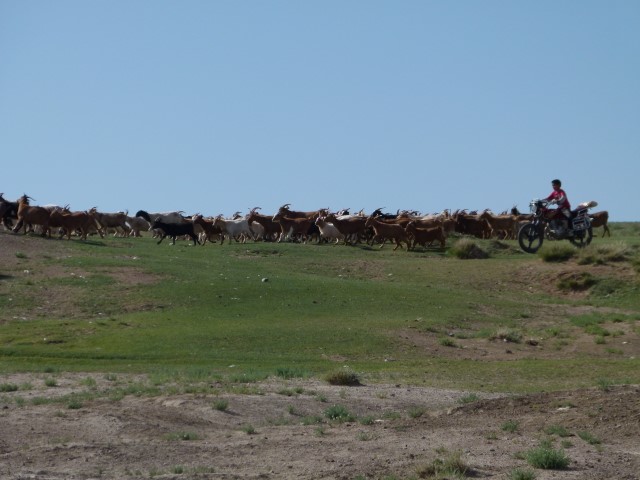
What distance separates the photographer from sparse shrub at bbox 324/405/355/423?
51.4ft

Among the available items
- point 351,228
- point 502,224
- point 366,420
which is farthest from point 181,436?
point 502,224

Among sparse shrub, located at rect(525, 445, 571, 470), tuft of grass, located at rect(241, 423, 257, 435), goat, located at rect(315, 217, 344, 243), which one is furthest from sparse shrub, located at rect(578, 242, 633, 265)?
sparse shrub, located at rect(525, 445, 571, 470)

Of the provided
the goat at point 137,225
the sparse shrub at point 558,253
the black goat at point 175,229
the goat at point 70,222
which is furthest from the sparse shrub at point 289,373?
the goat at point 137,225

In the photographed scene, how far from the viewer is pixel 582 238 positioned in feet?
128

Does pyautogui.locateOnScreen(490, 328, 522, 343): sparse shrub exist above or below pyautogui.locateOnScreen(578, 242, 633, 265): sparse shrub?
→ below

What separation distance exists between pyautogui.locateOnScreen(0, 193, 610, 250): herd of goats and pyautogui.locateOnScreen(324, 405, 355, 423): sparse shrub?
110 ft

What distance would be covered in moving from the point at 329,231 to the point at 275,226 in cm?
433

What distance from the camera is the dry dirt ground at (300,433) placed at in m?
12.4

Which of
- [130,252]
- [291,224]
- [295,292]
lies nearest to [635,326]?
[295,292]

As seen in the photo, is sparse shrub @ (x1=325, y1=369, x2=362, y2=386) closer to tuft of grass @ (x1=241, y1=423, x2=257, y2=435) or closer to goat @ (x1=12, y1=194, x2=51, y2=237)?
tuft of grass @ (x1=241, y1=423, x2=257, y2=435)

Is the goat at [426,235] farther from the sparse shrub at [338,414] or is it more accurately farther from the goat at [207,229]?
the sparse shrub at [338,414]

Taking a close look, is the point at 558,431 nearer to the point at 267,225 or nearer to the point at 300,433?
the point at 300,433

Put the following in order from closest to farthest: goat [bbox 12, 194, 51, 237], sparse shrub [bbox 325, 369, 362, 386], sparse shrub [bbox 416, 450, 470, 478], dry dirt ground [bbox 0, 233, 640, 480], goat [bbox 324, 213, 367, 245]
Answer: sparse shrub [bbox 416, 450, 470, 478] → dry dirt ground [bbox 0, 233, 640, 480] → sparse shrub [bbox 325, 369, 362, 386] → goat [bbox 12, 194, 51, 237] → goat [bbox 324, 213, 367, 245]

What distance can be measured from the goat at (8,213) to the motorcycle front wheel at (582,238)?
24.9 meters
